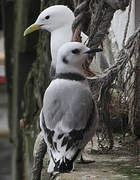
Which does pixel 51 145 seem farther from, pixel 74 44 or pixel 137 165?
pixel 137 165

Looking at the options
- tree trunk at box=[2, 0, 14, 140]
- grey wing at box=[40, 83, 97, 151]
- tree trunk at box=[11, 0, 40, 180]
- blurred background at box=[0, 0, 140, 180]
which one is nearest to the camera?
grey wing at box=[40, 83, 97, 151]

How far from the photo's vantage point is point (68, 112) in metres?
2.98

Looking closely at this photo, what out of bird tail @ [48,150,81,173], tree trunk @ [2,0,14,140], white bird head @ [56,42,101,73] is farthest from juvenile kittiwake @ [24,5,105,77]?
tree trunk @ [2,0,14,140]

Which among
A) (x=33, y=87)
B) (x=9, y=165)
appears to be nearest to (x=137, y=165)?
(x=33, y=87)

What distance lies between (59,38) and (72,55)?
735 millimetres

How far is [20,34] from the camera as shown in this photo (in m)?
6.43

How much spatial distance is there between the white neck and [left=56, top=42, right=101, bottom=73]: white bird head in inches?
25.0

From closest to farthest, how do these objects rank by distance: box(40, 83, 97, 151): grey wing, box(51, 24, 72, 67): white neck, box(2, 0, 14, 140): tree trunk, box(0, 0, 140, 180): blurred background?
box(40, 83, 97, 151): grey wing, box(51, 24, 72, 67): white neck, box(0, 0, 140, 180): blurred background, box(2, 0, 14, 140): tree trunk

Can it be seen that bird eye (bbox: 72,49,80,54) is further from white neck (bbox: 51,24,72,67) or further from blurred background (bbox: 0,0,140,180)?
white neck (bbox: 51,24,72,67)

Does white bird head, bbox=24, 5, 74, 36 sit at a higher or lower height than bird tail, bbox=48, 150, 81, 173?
higher

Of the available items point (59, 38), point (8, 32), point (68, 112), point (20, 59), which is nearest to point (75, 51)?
point (68, 112)

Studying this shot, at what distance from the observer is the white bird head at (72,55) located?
9.83ft

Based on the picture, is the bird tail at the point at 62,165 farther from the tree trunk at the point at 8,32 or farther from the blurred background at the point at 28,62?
the tree trunk at the point at 8,32

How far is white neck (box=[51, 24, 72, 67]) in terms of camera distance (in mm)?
3717
